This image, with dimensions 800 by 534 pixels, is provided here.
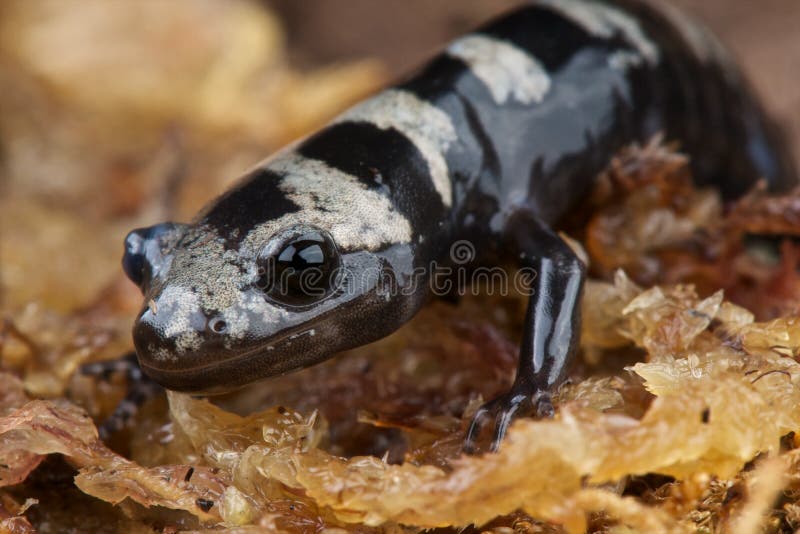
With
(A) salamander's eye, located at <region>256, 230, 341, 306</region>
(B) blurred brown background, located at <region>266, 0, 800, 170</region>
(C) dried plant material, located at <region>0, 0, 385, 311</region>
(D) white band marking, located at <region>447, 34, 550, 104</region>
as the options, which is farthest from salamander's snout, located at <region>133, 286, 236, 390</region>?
(B) blurred brown background, located at <region>266, 0, 800, 170</region>

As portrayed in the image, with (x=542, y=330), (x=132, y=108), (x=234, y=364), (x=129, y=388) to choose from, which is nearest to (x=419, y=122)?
(x=542, y=330)

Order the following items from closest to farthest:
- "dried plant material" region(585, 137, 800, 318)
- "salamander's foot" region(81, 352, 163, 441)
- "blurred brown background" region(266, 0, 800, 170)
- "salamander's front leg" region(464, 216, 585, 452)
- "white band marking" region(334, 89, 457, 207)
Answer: "salamander's front leg" region(464, 216, 585, 452) → "salamander's foot" region(81, 352, 163, 441) → "white band marking" region(334, 89, 457, 207) → "dried plant material" region(585, 137, 800, 318) → "blurred brown background" region(266, 0, 800, 170)

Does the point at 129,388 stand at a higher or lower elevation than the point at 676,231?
lower

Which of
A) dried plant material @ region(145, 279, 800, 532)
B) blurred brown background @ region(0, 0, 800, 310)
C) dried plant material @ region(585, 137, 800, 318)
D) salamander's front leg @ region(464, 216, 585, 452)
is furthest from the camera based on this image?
blurred brown background @ region(0, 0, 800, 310)

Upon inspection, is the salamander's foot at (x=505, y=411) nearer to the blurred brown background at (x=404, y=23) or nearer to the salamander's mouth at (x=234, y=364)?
the salamander's mouth at (x=234, y=364)

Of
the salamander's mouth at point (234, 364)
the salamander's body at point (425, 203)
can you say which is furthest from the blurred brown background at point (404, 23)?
the salamander's mouth at point (234, 364)

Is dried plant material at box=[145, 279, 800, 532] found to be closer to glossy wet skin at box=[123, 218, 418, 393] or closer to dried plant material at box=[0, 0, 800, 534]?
dried plant material at box=[0, 0, 800, 534]

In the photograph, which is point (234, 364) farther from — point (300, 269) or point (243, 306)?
point (300, 269)

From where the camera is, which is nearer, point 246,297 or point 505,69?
point 246,297
